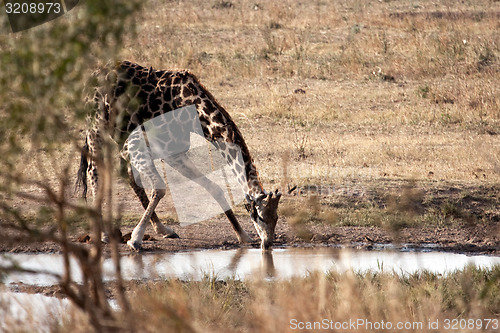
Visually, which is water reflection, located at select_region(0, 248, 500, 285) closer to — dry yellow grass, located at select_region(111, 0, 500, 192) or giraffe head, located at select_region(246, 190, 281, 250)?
giraffe head, located at select_region(246, 190, 281, 250)

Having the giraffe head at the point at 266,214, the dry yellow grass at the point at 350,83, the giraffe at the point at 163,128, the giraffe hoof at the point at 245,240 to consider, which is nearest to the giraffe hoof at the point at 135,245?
the giraffe at the point at 163,128

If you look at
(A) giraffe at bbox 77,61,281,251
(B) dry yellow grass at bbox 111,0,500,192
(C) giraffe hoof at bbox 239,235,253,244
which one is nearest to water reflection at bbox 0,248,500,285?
(C) giraffe hoof at bbox 239,235,253,244

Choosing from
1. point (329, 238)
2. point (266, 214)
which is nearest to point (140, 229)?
point (266, 214)

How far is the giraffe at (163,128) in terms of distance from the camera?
8.84 m

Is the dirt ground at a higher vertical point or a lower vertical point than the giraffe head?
lower

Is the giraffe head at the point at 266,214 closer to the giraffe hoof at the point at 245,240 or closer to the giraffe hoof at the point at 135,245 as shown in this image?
the giraffe hoof at the point at 245,240

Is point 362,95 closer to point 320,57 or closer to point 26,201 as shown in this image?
point 320,57

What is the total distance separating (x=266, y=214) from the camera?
822 cm

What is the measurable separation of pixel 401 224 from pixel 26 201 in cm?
482

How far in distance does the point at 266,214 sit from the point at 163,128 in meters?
1.90

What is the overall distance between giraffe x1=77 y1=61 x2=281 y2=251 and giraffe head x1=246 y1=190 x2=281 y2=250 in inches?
5.4

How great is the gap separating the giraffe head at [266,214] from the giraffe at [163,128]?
138mm

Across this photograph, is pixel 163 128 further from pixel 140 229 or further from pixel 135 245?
pixel 135 245

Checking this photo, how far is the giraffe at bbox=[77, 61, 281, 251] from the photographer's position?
8.84 m
